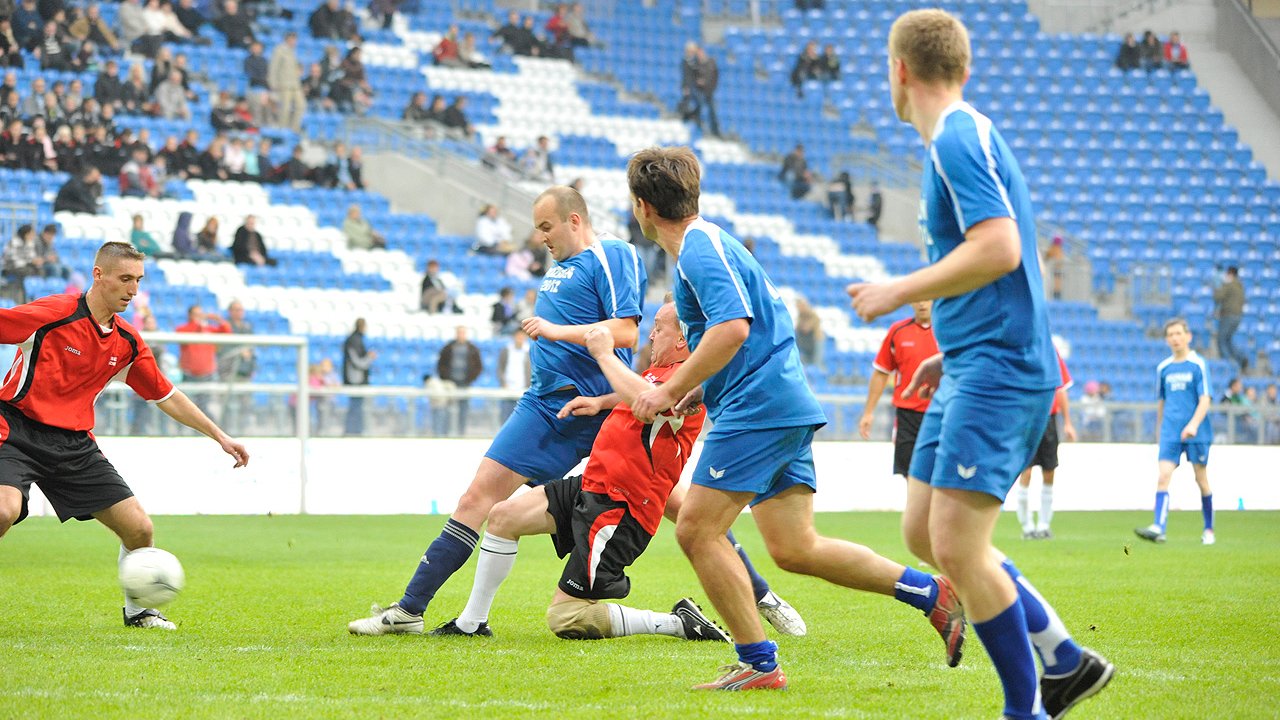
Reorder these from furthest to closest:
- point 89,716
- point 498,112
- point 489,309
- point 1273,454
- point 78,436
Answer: point 498,112
point 489,309
point 1273,454
point 78,436
point 89,716

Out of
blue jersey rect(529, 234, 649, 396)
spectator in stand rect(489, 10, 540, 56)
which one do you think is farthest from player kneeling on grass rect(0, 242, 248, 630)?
spectator in stand rect(489, 10, 540, 56)

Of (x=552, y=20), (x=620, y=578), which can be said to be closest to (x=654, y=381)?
(x=620, y=578)

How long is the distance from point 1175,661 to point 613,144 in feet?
71.5

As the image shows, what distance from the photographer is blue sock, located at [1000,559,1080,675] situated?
171 inches

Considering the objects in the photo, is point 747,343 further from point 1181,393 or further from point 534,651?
point 1181,393

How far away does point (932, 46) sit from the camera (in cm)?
428

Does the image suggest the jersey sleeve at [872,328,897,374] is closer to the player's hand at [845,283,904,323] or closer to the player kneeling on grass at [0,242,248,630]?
the player kneeling on grass at [0,242,248,630]

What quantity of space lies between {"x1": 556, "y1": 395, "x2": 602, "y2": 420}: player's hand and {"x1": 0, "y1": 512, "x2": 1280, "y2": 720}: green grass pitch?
1.07 m

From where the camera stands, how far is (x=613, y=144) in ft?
88.8

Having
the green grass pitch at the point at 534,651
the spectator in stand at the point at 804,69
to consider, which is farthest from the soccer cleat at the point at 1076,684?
the spectator in stand at the point at 804,69

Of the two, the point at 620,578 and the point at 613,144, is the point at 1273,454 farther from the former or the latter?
the point at 620,578

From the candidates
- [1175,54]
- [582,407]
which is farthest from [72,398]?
[1175,54]

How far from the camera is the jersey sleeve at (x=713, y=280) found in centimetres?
500

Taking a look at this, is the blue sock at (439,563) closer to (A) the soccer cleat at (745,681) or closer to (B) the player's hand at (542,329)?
(B) the player's hand at (542,329)
